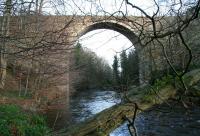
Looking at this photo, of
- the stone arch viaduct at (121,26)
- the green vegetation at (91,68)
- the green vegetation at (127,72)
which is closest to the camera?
the stone arch viaduct at (121,26)

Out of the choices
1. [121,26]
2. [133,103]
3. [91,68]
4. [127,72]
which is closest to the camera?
[133,103]

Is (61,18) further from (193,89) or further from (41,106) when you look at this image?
(41,106)

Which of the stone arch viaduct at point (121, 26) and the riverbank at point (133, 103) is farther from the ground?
the stone arch viaduct at point (121, 26)

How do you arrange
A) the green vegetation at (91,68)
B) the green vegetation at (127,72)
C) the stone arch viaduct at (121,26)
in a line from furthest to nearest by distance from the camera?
the green vegetation at (91,68) < the green vegetation at (127,72) < the stone arch viaduct at (121,26)

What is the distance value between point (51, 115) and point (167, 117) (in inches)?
171

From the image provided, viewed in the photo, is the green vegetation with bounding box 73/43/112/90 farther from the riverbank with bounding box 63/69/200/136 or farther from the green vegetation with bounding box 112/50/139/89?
the riverbank with bounding box 63/69/200/136

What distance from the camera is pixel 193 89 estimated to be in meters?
2.39

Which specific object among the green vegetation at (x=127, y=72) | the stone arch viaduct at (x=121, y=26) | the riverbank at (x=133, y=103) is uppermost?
the stone arch viaduct at (x=121, y=26)

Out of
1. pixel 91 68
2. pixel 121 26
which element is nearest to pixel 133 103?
pixel 121 26

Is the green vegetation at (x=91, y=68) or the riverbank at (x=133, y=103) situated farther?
the green vegetation at (x=91, y=68)

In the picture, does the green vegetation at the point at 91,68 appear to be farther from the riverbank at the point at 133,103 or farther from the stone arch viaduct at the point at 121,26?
the riverbank at the point at 133,103

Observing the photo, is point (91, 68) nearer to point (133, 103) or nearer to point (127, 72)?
point (127, 72)

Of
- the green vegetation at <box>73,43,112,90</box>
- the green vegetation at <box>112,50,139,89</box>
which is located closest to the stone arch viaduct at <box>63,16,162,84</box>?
the green vegetation at <box>112,50,139,89</box>

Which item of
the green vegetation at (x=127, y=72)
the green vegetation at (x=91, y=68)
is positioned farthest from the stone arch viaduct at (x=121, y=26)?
the green vegetation at (x=91, y=68)
